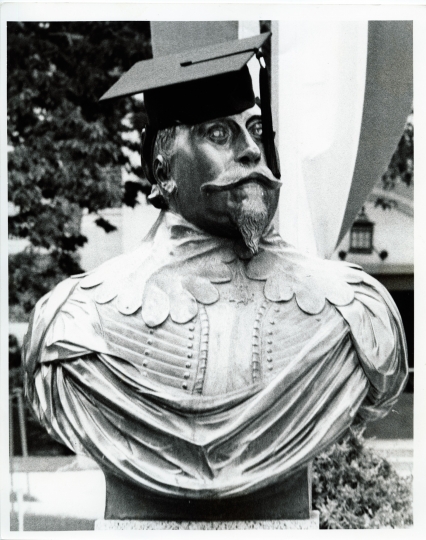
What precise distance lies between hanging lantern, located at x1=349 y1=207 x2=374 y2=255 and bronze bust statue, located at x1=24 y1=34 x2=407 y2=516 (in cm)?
251

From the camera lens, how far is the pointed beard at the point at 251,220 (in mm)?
6711

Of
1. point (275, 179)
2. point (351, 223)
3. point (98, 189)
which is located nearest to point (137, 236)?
point (98, 189)

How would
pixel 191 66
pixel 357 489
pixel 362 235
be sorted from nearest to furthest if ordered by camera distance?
pixel 191 66
pixel 357 489
pixel 362 235

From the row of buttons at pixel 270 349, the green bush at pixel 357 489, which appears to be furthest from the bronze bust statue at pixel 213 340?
the green bush at pixel 357 489

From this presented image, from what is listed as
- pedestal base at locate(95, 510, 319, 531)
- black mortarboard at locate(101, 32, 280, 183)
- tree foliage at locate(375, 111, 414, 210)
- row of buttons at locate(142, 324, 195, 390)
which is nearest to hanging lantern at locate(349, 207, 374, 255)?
tree foliage at locate(375, 111, 414, 210)

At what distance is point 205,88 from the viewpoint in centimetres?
679

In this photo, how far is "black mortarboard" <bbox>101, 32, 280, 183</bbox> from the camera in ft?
22.2

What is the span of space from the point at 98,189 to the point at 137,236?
1.54 feet

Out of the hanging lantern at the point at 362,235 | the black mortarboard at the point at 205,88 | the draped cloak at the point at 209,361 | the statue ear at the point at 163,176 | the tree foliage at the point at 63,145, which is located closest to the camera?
the draped cloak at the point at 209,361

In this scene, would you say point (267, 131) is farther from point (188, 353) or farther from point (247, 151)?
point (188, 353)

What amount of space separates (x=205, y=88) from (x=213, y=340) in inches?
45.2

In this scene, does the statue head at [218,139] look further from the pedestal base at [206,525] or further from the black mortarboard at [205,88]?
the pedestal base at [206,525]

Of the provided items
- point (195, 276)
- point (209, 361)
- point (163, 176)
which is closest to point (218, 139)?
point (163, 176)
